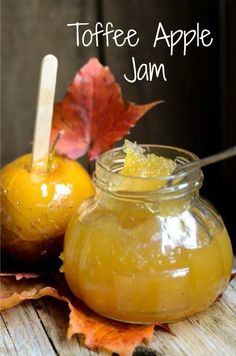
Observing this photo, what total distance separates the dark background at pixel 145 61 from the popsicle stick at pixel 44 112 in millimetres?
249

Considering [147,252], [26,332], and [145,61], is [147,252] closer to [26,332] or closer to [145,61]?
[26,332]

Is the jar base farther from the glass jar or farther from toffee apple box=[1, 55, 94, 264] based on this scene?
toffee apple box=[1, 55, 94, 264]

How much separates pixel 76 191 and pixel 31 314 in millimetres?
152

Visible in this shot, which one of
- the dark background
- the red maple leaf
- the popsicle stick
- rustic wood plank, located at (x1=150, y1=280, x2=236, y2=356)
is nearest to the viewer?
rustic wood plank, located at (x1=150, y1=280, x2=236, y2=356)

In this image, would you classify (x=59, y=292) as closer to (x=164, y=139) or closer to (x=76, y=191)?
(x=76, y=191)

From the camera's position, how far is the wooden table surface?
0.64 meters

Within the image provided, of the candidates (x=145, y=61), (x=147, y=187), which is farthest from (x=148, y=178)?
(x=145, y=61)

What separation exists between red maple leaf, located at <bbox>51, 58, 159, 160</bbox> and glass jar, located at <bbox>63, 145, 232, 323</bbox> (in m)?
0.17

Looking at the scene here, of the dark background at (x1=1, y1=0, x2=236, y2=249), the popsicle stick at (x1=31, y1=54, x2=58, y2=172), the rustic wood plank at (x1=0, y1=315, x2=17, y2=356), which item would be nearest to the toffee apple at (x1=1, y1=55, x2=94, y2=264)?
the popsicle stick at (x1=31, y1=54, x2=58, y2=172)

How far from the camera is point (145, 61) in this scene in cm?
98

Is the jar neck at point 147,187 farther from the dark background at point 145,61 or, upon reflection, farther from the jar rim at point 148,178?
the dark background at point 145,61

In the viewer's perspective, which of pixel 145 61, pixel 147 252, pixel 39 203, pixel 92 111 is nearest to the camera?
pixel 147 252

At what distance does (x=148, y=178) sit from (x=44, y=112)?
0.60ft

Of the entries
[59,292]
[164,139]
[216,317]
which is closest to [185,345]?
[216,317]
